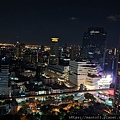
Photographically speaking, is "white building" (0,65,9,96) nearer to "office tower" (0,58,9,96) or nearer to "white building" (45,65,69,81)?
"office tower" (0,58,9,96)

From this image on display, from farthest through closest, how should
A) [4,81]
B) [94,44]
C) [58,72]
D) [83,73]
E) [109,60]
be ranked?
[94,44] → [109,60] → [58,72] → [83,73] → [4,81]

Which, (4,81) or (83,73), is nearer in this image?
(4,81)

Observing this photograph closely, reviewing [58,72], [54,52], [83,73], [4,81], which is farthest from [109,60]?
[4,81]

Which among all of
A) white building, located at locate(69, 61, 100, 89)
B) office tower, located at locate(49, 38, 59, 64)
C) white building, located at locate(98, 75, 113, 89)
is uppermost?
office tower, located at locate(49, 38, 59, 64)

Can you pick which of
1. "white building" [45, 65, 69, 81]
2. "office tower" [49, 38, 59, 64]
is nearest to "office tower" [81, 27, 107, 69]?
"office tower" [49, 38, 59, 64]

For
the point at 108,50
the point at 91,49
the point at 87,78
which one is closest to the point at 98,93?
the point at 87,78

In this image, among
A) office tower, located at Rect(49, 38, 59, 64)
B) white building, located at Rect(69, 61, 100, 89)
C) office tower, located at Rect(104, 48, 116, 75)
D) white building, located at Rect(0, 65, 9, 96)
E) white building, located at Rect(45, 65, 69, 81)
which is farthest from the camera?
office tower, located at Rect(49, 38, 59, 64)

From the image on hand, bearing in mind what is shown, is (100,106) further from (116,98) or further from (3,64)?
(3,64)

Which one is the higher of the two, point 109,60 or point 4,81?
point 109,60

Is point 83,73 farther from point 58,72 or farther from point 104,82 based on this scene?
point 58,72
